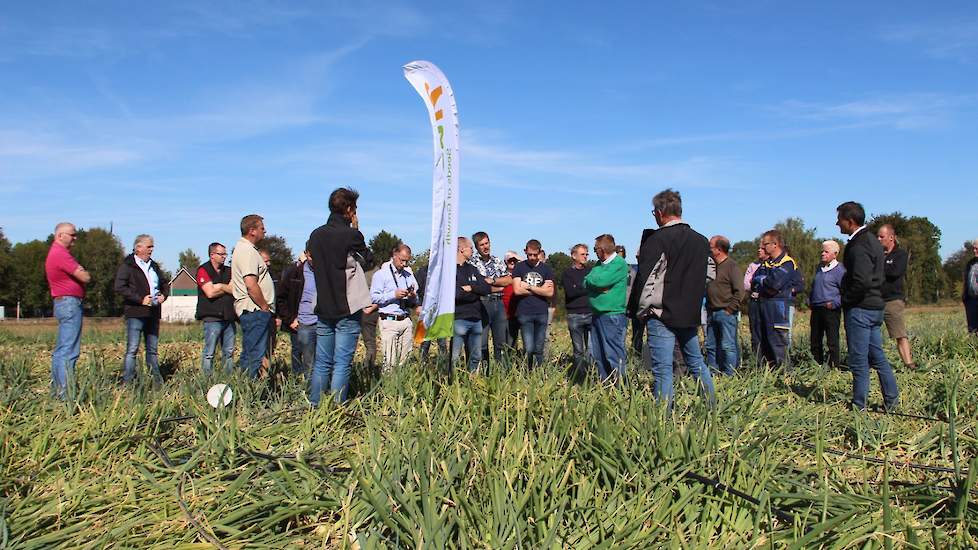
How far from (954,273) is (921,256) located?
63.6 ft

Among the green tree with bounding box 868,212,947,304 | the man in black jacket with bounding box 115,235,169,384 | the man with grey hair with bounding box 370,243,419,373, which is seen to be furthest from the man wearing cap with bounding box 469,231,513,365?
the green tree with bounding box 868,212,947,304

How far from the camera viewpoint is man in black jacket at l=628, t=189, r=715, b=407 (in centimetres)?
560

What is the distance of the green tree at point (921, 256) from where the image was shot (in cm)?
4886

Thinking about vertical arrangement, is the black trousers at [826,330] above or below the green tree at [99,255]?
below

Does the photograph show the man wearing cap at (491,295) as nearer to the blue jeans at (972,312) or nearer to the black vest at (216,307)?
the black vest at (216,307)

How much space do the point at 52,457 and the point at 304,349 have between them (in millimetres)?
3998

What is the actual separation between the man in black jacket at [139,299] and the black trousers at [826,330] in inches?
308

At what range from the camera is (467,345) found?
8.59 metres

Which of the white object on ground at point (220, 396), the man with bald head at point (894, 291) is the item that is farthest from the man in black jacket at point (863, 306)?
the white object on ground at point (220, 396)

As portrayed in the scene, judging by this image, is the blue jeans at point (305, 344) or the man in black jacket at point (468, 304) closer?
the blue jeans at point (305, 344)

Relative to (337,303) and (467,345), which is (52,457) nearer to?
(337,303)

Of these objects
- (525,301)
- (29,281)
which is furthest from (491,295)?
(29,281)

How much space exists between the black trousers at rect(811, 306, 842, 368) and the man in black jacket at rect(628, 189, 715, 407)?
12.4ft

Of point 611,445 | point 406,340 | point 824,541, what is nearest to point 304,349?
point 406,340
